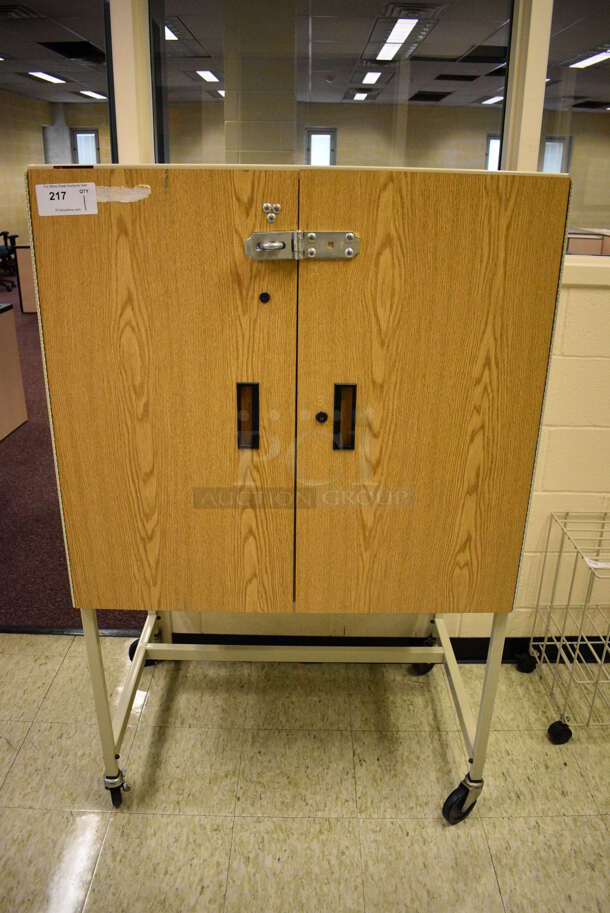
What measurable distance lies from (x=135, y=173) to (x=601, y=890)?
1799mm

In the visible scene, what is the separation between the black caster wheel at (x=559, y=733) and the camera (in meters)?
1.84

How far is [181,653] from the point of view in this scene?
6.44ft

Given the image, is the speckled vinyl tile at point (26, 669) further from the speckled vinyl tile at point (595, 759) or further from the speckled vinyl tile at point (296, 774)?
the speckled vinyl tile at point (595, 759)

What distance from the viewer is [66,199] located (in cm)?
120

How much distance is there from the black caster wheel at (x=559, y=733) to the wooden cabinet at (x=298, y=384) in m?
0.61

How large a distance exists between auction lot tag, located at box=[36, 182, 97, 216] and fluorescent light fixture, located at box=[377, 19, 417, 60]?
106 inches

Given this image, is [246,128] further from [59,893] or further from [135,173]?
[59,893]

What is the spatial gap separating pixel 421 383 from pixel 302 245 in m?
0.36

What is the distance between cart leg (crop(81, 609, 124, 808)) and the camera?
1.53 meters

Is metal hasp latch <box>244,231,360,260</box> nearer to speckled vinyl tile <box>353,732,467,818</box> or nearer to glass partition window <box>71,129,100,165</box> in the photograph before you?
speckled vinyl tile <box>353,732,467,818</box>

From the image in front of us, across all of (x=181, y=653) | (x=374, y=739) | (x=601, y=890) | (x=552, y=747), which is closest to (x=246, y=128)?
(x=181, y=653)

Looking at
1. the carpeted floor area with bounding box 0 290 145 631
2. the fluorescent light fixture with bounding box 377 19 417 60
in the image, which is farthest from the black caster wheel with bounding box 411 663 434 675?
the fluorescent light fixture with bounding box 377 19 417 60

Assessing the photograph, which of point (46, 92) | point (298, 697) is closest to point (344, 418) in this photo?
point (298, 697)

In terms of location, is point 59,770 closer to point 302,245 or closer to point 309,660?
point 309,660
